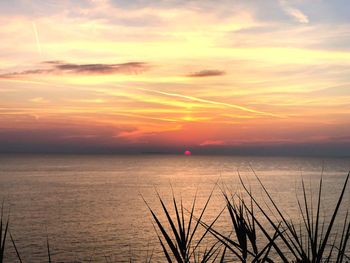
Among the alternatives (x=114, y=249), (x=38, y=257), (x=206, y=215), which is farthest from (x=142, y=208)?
(x=38, y=257)

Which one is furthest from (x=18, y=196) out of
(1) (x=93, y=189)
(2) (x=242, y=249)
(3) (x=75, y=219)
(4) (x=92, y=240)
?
(2) (x=242, y=249)

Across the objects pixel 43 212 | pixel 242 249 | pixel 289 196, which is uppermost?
pixel 242 249

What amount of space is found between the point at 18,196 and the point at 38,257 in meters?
67.1

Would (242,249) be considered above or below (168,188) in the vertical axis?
above

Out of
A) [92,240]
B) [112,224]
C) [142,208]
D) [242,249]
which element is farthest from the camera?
Result: [142,208]

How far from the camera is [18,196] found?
11481 centimetres

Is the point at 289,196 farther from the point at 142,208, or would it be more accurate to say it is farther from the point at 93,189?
the point at 93,189

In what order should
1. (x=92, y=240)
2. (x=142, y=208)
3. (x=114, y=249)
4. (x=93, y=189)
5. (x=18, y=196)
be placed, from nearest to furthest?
(x=114, y=249) → (x=92, y=240) → (x=142, y=208) → (x=18, y=196) → (x=93, y=189)

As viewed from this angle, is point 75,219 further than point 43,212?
No

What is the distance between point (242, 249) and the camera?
3916 mm

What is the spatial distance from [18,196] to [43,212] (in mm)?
29267

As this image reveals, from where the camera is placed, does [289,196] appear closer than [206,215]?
No

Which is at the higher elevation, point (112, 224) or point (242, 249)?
point (242, 249)

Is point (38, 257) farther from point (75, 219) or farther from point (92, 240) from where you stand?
point (75, 219)
